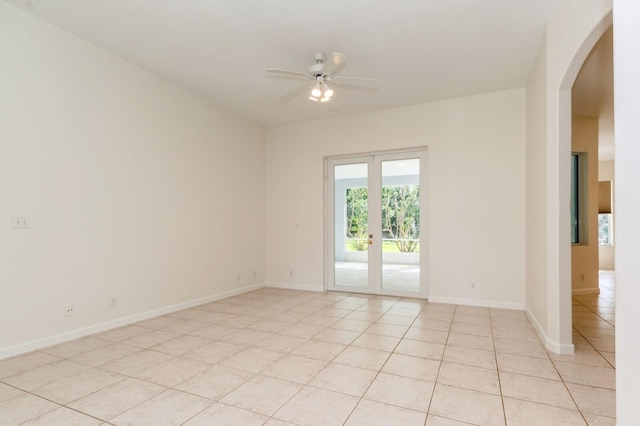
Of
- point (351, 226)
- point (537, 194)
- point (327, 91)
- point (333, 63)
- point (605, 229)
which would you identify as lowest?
point (605, 229)

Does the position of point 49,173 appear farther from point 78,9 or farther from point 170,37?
point 170,37

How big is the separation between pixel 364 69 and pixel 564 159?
2413 millimetres

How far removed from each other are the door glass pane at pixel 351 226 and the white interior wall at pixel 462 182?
0.32 metres

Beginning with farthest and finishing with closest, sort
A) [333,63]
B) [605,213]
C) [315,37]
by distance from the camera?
[605,213], [315,37], [333,63]

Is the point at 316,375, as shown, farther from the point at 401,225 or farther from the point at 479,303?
the point at 401,225

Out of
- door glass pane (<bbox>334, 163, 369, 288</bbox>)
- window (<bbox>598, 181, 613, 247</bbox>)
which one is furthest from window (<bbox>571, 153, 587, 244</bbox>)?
window (<bbox>598, 181, 613, 247</bbox>)

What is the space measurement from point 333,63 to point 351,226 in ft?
10.8

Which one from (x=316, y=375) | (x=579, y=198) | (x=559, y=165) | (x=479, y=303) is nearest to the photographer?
(x=316, y=375)

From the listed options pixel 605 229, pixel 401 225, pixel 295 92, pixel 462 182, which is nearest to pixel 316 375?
pixel 295 92

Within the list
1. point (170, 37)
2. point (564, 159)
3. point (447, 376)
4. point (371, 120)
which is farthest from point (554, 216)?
point (170, 37)

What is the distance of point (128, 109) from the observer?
406 centimetres

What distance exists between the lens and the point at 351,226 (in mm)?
6051

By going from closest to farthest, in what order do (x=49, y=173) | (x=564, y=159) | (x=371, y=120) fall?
(x=564, y=159) < (x=49, y=173) < (x=371, y=120)

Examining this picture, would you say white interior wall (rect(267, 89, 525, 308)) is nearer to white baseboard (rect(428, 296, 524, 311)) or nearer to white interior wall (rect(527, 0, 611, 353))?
white baseboard (rect(428, 296, 524, 311))
